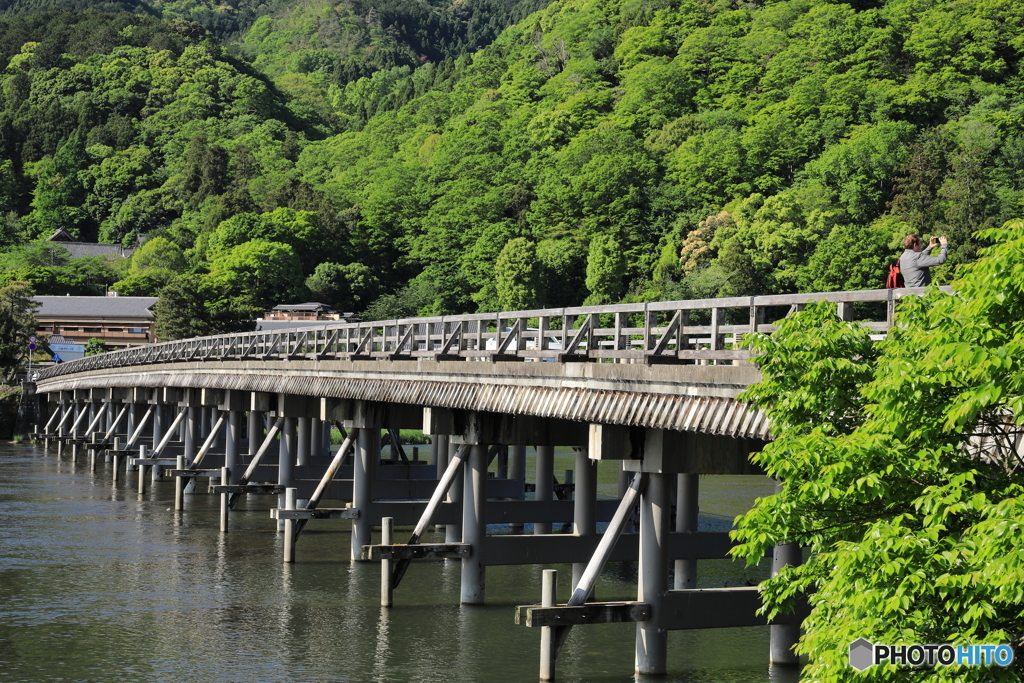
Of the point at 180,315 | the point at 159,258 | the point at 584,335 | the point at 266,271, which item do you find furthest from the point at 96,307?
the point at 584,335

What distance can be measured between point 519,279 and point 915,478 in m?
96.2

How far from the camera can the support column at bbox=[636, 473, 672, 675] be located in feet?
51.1

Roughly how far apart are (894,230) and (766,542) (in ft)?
268

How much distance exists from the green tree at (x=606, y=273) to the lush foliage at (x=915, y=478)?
295 feet

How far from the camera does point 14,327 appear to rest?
88.2 metres

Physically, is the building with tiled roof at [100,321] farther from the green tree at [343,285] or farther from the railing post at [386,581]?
the railing post at [386,581]

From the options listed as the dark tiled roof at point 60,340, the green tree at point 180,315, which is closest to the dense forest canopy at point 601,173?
the green tree at point 180,315

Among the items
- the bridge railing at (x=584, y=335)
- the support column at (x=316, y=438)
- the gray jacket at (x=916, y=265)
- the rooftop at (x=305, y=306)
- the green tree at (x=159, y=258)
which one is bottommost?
the support column at (x=316, y=438)

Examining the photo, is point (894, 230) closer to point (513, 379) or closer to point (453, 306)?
point (453, 306)

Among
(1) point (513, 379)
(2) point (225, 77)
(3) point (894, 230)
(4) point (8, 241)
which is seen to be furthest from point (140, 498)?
(2) point (225, 77)

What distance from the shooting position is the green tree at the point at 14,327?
87.1 metres

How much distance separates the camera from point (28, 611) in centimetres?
2217

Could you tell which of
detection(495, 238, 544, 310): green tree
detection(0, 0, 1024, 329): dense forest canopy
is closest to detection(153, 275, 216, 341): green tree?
detection(0, 0, 1024, 329): dense forest canopy

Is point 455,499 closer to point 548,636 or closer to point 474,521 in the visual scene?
point 474,521
